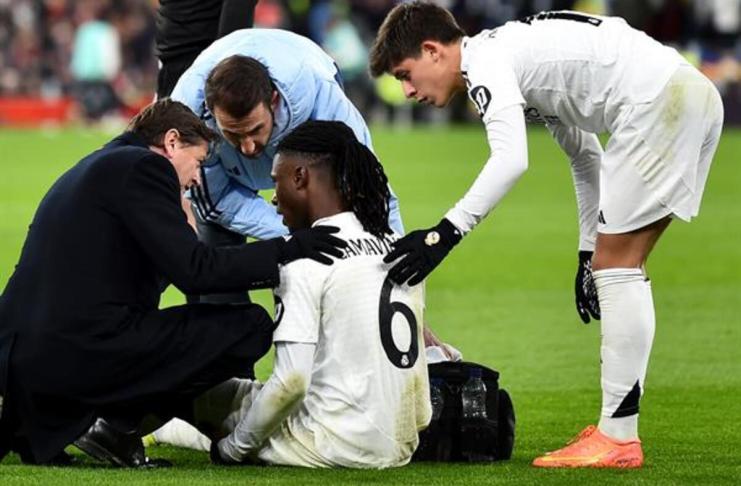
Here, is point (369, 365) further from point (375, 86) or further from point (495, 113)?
point (375, 86)

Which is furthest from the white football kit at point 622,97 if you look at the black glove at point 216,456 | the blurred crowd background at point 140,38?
the blurred crowd background at point 140,38

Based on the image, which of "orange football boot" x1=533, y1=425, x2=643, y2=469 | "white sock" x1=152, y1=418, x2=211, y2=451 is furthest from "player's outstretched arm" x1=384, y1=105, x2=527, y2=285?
"white sock" x1=152, y1=418, x2=211, y2=451

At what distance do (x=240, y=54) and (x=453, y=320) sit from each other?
3726 mm

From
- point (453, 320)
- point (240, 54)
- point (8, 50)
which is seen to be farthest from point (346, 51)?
point (240, 54)

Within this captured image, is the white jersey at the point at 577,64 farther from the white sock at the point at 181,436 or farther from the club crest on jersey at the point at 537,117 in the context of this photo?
the white sock at the point at 181,436

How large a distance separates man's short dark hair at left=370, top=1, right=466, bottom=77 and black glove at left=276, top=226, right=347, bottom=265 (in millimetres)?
757

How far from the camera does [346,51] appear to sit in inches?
1179

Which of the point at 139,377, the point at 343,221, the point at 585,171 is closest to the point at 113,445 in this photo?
the point at 139,377

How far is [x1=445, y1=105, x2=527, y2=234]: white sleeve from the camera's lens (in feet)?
Answer: 19.8

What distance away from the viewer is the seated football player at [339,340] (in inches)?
235

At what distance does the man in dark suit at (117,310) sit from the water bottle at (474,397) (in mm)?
778

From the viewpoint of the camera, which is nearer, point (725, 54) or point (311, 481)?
point (311, 481)

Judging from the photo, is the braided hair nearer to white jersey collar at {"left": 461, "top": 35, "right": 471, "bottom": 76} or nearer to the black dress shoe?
Answer: white jersey collar at {"left": 461, "top": 35, "right": 471, "bottom": 76}

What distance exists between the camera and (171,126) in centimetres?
611
